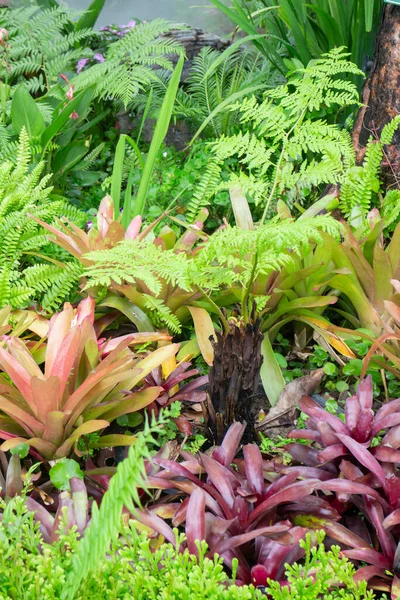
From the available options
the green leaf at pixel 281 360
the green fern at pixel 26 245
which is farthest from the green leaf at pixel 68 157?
the green leaf at pixel 281 360

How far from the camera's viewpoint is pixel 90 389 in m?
1.97

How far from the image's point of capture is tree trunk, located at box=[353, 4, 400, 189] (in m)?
2.98

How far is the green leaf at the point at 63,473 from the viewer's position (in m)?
1.83

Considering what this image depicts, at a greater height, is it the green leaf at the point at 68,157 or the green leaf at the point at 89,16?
the green leaf at the point at 89,16

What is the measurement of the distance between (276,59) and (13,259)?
2409 millimetres

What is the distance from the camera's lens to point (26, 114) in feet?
11.3

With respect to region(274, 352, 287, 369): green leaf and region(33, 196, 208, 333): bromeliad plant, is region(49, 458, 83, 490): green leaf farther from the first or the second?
region(274, 352, 287, 369): green leaf

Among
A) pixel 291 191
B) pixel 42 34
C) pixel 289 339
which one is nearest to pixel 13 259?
pixel 289 339

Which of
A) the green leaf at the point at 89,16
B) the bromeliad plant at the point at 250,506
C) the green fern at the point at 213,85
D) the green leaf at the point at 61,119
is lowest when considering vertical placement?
the bromeliad plant at the point at 250,506

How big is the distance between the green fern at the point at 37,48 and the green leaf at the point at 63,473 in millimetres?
2797

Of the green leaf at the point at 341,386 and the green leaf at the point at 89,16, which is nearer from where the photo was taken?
the green leaf at the point at 341,386

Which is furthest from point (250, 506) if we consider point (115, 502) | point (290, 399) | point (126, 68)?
point (126, 68)

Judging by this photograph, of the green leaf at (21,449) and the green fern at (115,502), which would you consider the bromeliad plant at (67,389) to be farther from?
the green fern at (115,502)

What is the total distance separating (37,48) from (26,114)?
0.94m
